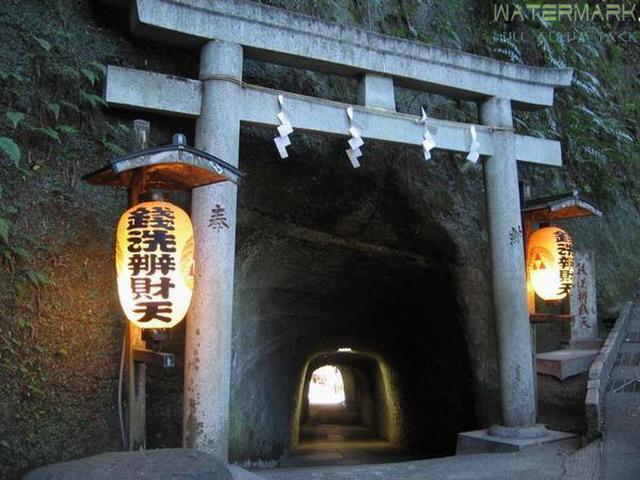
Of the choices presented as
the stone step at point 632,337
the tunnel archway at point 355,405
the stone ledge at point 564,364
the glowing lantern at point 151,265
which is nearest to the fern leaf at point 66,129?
the glowing lantern at point 151,265

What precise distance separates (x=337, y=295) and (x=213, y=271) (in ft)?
20.4

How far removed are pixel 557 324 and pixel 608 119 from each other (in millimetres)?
6887

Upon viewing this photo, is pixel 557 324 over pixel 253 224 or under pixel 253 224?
under

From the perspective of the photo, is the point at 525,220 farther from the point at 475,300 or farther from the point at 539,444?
the point at 539,444

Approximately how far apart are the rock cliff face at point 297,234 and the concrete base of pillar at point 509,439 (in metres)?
1.73

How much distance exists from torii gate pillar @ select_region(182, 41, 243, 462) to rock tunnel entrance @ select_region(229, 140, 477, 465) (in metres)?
1.70

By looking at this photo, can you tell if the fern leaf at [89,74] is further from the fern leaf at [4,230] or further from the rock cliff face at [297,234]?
the fern leaf at [4,230]

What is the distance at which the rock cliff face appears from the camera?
561 centimetres

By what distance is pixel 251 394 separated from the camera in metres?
10.4

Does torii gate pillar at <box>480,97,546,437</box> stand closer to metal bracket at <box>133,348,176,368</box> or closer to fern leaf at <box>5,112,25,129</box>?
metal bracket at <box>133,348,176,368</box>

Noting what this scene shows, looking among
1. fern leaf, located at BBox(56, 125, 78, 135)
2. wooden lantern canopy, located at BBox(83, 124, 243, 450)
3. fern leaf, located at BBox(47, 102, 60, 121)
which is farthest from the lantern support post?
fern leaf, located at BBox(47, 102, 60, 121)

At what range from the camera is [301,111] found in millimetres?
7027

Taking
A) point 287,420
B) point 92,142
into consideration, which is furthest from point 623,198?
point 92,142

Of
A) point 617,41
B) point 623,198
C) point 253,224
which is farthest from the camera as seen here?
point 617,41
